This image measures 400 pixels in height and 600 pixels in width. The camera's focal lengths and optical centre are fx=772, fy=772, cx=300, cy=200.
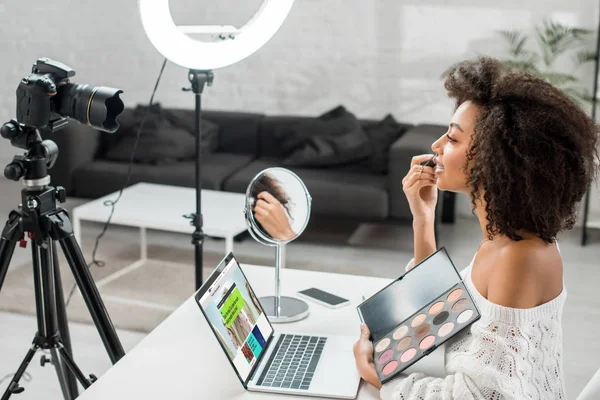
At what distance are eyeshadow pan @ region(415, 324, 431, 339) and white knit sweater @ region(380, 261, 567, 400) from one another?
7 centimetres

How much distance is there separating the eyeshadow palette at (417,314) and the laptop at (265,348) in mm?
71

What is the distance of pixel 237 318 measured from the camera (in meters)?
1.46

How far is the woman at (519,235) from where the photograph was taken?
1.27 meters

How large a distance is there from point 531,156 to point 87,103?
0.98m

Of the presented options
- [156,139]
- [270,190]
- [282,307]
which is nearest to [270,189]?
[270,190]

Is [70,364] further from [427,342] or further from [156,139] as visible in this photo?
[156,139]

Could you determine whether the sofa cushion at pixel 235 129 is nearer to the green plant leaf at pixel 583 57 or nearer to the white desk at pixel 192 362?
the green plant leaf at pixel 583 57

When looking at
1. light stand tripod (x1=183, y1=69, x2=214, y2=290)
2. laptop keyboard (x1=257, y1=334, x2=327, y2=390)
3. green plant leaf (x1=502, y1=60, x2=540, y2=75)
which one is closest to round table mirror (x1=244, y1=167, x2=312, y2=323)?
laptop keyboard (x1=257, y1=334, x2=327, y2=390)

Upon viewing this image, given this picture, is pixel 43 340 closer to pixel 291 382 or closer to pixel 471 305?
pixel 291 382

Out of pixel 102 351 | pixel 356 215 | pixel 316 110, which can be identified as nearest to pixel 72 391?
pixel 102 351

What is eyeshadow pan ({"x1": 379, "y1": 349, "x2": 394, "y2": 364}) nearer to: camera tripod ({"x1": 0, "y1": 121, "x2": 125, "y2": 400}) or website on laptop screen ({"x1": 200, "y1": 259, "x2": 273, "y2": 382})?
website on laptop screen ({"x1": 200, "y1": 259, "x2": 273, "y2": 382})

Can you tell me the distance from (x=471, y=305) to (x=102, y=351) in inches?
75.0

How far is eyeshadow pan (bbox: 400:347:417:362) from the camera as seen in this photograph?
4.47 ft

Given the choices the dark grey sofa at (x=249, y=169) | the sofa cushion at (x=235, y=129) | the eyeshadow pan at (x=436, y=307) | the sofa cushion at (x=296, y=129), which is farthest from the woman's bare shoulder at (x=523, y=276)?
the sofa cushion at (x=235, y=129)
